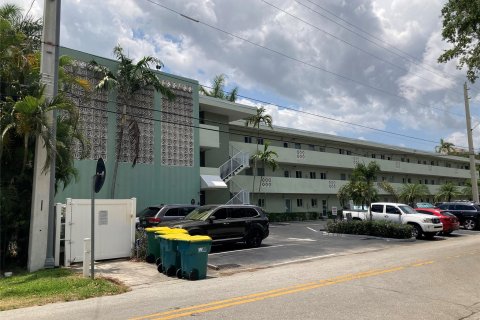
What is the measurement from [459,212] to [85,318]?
3014 cm

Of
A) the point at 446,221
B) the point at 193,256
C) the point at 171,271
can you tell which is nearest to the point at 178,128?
the point at 446,221

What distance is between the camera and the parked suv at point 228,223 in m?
16.1

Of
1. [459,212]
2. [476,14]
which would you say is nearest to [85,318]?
[476,14]

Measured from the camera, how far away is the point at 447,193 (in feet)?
181

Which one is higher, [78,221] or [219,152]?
[219,152]

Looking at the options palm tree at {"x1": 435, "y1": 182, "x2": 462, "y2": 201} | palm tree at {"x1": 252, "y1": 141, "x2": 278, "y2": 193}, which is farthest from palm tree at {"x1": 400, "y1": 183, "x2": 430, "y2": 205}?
palm tree at {"x1": 252, "y1": 141, "x2": 278, "y2": 193}

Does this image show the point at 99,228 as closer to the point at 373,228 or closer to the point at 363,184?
the point at 373,228

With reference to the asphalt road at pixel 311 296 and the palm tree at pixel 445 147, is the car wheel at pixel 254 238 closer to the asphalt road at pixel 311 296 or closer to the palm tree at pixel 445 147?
the asphalt road at pixel 311 296

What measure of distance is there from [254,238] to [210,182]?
477 inches

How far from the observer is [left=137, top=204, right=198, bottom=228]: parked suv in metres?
19.3

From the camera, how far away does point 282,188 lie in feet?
125

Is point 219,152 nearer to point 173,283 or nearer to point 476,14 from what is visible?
point 476,14

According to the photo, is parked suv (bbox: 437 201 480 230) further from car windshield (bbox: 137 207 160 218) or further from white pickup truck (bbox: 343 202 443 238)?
car windshield (bbox: 137 207 160 218)

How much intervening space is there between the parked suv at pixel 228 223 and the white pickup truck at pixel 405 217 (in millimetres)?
9746
